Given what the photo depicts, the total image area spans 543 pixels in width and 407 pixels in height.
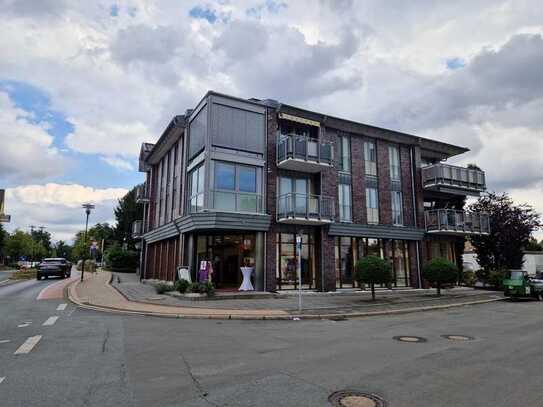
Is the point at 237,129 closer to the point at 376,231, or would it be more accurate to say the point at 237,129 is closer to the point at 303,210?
the point at 303,210

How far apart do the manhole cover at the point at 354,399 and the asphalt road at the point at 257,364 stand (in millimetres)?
142

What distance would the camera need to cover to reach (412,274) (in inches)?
966

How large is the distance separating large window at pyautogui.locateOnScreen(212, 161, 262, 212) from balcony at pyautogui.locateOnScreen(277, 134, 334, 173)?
5.27 feet

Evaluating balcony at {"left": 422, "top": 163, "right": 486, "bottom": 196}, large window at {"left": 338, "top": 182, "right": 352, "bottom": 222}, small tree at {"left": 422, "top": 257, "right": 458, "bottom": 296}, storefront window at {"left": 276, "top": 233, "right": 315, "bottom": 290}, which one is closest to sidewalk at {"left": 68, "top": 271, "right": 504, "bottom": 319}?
small tree at {"left": 422, "top": 257, "right": 458, "bottom": 296}

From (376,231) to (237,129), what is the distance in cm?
1008

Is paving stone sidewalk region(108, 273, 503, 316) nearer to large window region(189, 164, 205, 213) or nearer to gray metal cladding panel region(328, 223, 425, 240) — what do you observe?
gray metal cladding panel region(328, 223, 425, 240)

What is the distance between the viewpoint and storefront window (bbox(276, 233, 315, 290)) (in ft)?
65.8

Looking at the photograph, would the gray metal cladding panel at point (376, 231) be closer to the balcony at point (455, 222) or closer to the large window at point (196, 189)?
the balcony at point (455, 222)

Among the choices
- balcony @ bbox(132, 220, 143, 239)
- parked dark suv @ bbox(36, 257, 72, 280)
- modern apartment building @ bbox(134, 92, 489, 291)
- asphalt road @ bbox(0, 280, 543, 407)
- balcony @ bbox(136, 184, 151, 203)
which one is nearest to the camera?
asphalt road @ bbox(0, 280, 543, 407)

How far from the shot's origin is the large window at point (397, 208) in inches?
973

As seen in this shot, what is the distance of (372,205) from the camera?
23984 millimetres

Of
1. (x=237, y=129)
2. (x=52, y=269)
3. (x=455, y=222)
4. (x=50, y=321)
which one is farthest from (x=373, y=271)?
(x=52, y=269)

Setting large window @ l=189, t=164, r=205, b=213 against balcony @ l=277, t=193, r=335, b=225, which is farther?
balcony @ l=277, t=193, r=335, b=225

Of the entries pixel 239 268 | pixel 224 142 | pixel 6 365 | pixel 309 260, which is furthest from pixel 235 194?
pixel 6 365
